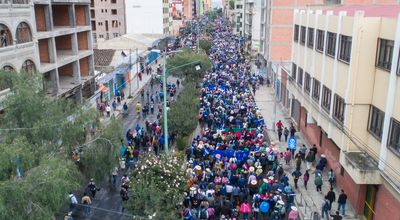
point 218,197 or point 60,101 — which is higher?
point 60,101

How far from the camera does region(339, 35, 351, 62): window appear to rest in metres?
19.2

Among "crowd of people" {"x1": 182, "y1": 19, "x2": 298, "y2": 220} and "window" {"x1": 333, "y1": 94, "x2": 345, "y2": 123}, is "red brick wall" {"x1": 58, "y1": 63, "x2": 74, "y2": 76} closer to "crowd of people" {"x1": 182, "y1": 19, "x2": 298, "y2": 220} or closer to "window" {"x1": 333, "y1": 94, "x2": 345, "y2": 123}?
"crowd of people" {"x1": 182, "y1": 19, "x2": 298, "y2": 220}

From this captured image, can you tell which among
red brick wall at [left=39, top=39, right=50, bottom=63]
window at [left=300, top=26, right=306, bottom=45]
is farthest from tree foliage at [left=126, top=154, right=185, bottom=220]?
window at [left=300, top=26, right=306, bottom=45]

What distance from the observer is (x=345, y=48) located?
1970 cm

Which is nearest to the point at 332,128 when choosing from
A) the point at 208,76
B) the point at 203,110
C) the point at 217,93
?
the point at 203,110

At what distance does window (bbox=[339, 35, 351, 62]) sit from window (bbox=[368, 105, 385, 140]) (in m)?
2.84

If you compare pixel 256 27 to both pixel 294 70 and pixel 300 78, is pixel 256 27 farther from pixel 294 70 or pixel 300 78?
pixel 300 78

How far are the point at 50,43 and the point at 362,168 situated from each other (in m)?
21.9

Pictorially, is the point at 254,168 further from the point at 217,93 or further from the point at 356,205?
the point at 217,93

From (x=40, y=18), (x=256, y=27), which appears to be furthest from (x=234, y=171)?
(x=256, y=27)

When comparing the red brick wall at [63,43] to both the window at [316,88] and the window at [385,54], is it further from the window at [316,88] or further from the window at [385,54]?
the window at [385,54]

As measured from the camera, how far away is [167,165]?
52.6 feet

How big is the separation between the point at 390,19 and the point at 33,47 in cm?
2009

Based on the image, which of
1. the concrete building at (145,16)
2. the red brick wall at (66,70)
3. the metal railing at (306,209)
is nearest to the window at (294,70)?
the metal railing at (306,209)
